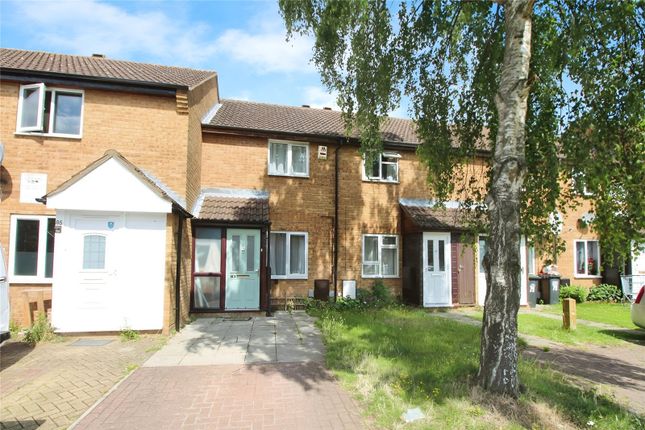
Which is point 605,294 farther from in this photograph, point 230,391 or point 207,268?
point 230,391

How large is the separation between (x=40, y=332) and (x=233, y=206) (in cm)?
549

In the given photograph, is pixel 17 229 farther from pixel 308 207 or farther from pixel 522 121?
pixel 522 121

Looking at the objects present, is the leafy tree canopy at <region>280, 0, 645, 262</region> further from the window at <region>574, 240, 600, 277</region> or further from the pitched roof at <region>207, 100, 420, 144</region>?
the window at <region>574, 240, 600, 277</region>

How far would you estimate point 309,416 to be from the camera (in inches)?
175

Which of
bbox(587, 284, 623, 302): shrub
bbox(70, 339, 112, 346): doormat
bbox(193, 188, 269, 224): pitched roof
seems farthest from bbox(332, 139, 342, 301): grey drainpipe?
bbox(587, 284, 623, 302): shrub

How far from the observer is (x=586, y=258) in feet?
51.8

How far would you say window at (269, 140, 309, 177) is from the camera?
12.6m

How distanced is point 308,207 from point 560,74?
26.9 ft

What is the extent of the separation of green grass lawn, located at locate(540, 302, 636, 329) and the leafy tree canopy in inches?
261

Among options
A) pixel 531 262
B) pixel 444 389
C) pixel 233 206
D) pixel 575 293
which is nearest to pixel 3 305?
pixel 233 206

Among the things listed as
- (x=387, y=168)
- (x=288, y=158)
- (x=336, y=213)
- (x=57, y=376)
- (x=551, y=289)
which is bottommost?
(x=57, y=376)

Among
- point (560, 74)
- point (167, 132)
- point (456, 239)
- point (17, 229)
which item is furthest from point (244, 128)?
point (560, 74)

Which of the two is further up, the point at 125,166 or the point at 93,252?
the point at 125,166

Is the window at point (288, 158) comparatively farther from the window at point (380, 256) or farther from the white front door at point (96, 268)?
the white front door at point (96, 268)
